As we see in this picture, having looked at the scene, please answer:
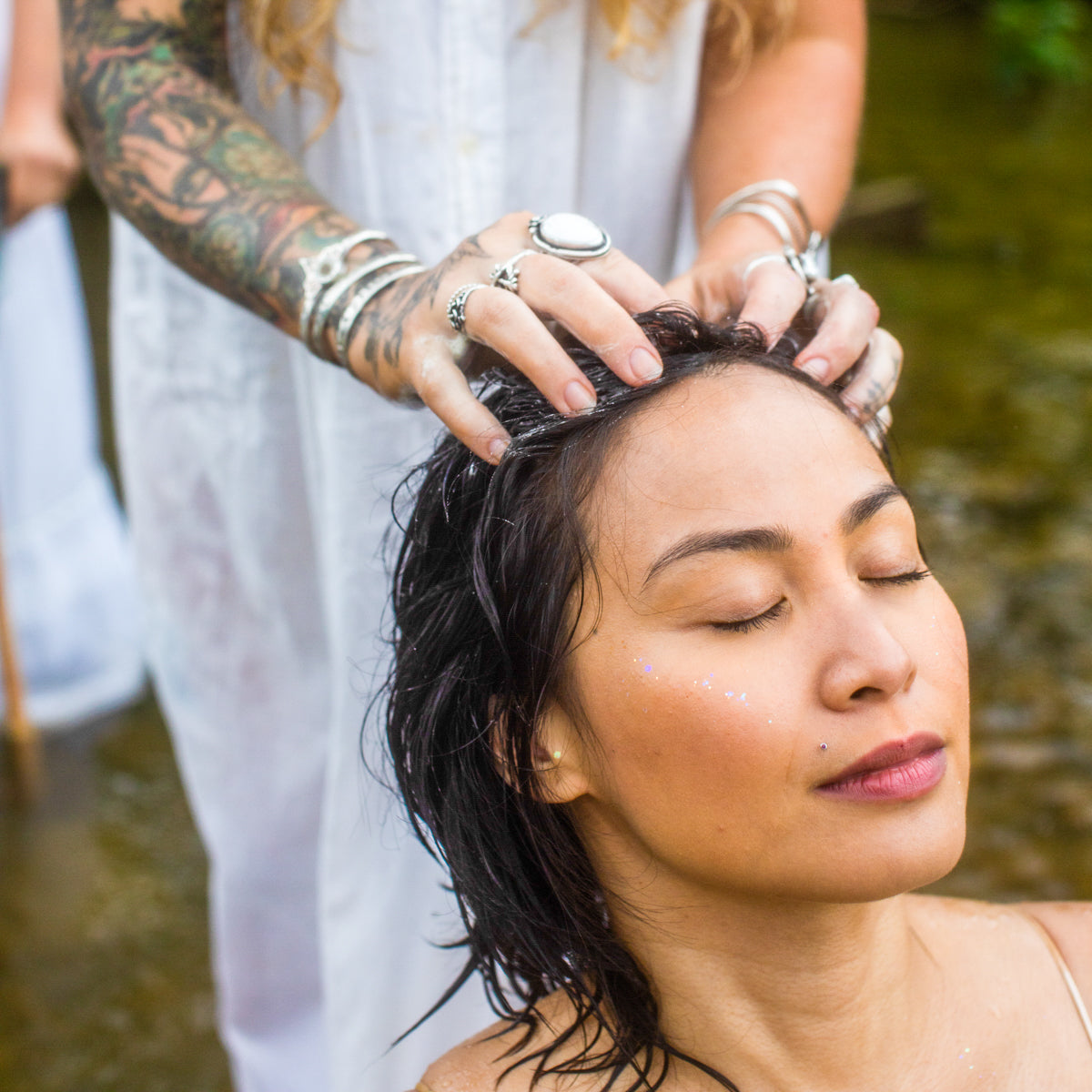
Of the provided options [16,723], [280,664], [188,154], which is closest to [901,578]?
[188,154]

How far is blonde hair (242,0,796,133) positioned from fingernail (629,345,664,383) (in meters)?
0.55

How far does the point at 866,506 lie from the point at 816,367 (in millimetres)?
168

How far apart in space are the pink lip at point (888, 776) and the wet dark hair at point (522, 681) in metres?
0.27

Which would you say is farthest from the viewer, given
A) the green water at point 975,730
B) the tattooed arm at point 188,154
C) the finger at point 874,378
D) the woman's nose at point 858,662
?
the green water at point 975,730

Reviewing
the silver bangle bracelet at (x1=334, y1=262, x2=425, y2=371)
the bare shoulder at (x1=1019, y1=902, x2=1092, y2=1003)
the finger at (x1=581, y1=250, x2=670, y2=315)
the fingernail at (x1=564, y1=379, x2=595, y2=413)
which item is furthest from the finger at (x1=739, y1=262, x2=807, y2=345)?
the bare shoulder at (x1=1019, y1=902, x2=1092, y2=1003)

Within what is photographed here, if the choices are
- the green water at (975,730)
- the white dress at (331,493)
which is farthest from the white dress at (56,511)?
the white dress at (331,493)

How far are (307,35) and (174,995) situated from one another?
1.95 meters

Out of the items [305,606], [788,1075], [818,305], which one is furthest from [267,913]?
[818,305]

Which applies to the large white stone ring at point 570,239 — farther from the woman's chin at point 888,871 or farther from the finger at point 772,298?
the woman's chin at point 888,871

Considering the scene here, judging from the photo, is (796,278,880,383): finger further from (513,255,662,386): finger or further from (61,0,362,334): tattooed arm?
(61,0,362,334): tattooed arm

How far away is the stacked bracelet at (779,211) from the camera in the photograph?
1483 mm

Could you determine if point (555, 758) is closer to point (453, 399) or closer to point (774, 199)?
point (453, 399)

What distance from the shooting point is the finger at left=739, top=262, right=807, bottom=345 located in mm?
1284

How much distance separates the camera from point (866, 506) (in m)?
1.18
